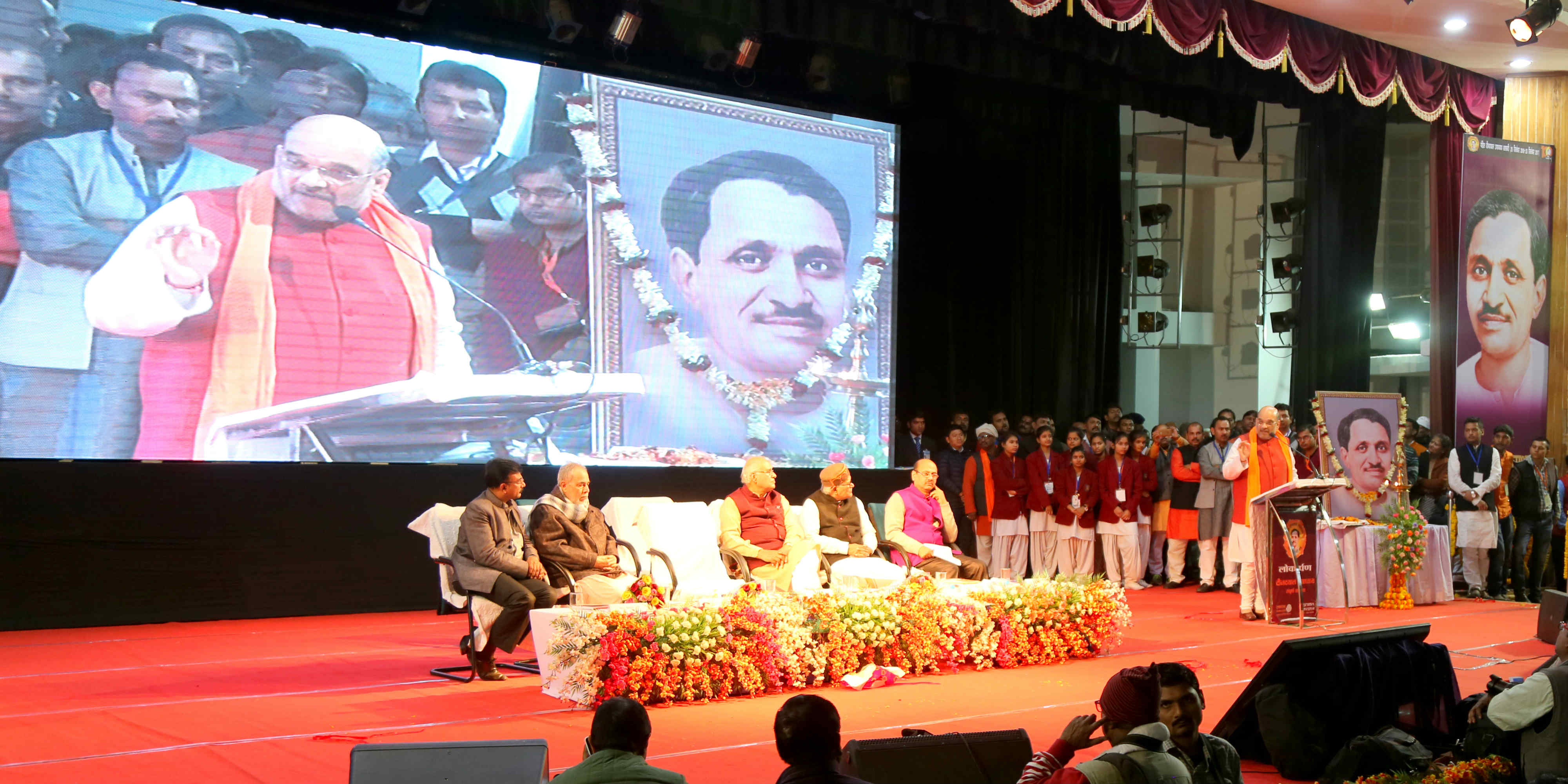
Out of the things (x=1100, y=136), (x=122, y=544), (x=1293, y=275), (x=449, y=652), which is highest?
(x=1100, y=136)

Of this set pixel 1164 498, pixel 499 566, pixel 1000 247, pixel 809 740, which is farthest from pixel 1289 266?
pixel 809 740

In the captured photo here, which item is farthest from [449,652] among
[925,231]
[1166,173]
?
[1166,173]

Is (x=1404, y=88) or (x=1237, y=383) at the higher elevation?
(x=1404, y=88)

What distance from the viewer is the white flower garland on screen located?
9531mm

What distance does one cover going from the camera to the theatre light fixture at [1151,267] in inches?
568

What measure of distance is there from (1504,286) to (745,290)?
7865 mm

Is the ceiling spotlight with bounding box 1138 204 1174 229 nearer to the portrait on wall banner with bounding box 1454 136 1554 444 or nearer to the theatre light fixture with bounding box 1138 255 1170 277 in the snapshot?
the theatre light fixture with bounding box 1138 255 1170 277

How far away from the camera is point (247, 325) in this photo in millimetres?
8078

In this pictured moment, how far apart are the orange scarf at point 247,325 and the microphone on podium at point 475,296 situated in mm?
446

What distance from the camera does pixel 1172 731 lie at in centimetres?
319

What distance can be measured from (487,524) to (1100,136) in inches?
362

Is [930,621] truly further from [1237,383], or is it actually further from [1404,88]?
[1237,383]

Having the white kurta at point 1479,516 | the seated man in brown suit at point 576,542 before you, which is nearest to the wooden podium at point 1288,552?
the white kurta at point 1479,516

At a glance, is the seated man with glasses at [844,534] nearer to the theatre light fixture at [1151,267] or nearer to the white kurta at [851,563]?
the white kurta at [851,563]
